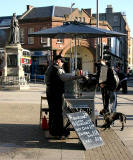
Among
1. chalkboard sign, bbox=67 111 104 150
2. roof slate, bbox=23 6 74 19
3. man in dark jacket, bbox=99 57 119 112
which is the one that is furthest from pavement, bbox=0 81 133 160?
roof slate, bbox=23 6 74 19

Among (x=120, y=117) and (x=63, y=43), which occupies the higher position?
(x=63, y=43)

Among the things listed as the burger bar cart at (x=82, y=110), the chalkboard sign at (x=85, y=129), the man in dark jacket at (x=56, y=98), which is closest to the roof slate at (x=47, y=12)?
the burger bar cart at (x=82, y=110)

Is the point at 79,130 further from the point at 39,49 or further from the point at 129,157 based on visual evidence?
the point at 39,49

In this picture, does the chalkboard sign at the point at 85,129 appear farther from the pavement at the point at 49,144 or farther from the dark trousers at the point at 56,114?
the dark trousers at the point at 56,114

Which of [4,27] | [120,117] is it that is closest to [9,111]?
[120,117]

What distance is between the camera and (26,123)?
9.13 m

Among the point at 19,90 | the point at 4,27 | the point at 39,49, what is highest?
the point at 4,27

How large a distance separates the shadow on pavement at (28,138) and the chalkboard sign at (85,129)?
22 cm

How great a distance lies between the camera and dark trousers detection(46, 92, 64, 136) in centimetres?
717

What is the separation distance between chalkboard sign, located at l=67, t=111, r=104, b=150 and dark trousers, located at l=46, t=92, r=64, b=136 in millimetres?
475

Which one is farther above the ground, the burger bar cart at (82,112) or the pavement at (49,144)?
the burger bar cart at (82,112)

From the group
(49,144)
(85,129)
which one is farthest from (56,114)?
(85,129)

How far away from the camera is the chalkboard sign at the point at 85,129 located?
6505 mm

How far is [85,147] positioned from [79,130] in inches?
16.2
